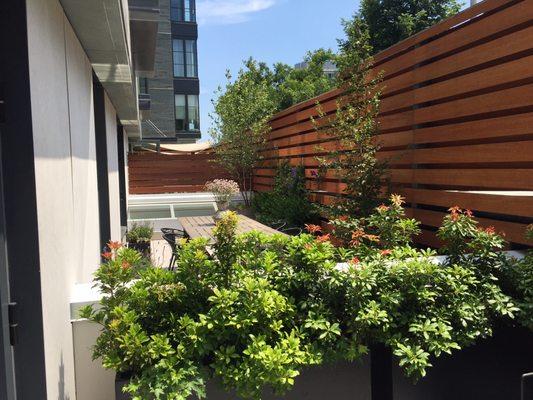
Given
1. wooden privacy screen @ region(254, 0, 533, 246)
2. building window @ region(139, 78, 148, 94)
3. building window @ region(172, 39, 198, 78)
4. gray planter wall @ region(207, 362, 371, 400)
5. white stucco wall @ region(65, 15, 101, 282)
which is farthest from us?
building window @ region(172, 39, 198, 78)

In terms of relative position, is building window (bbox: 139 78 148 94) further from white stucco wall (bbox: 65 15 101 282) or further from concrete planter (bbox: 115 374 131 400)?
concrete planter (bbox: 115 374 131 400)

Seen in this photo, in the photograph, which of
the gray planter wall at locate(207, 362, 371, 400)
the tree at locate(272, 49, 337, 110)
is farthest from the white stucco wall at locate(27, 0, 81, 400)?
the tree at locate(272, 49, 337, 110)

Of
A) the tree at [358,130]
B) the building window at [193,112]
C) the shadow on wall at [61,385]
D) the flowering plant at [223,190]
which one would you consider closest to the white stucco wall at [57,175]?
the shadow on wall at [61,385]

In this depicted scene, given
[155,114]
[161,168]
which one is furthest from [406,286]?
[155,114]

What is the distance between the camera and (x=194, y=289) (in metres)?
2.55

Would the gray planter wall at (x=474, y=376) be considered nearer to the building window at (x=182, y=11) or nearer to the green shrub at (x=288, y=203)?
the green shrub at (x=288, y=203)

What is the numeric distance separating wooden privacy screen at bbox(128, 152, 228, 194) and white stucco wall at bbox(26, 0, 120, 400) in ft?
36.2

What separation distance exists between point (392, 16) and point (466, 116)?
12.1 m

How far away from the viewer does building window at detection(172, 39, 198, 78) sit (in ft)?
85.2

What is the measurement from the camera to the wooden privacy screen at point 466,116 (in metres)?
3.68

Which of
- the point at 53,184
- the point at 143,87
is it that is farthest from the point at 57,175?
the point at 143,87

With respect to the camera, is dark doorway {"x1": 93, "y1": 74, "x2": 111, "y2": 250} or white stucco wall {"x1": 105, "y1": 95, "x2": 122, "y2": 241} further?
white stucco wall {"x1": 105, "y1": 95, "x2": 122, "y2": 241}

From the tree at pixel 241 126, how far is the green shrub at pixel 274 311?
10146 mm

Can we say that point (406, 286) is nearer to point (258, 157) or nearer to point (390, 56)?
point (390, 56)
